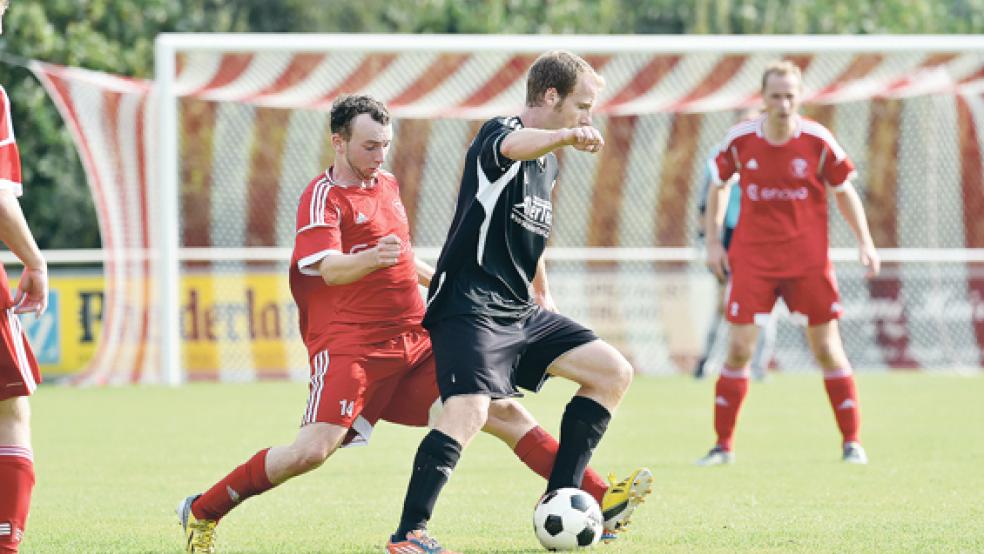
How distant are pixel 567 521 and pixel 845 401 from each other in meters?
3.49

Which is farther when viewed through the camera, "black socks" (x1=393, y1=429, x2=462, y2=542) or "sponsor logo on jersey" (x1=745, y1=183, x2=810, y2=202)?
"sponsor logo on jersey" (x1=745, y1=183, x2=810, y2=202)

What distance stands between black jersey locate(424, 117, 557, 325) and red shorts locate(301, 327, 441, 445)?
0.28 metres

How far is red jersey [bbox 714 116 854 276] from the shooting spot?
326 inches

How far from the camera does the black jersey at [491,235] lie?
5297 mm

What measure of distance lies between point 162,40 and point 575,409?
993 centimetres

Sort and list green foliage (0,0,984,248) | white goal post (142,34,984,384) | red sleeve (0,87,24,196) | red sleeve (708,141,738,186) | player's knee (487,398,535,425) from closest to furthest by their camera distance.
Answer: red sleeve (0,87,24,196), player's knee (487,398,535,425), red sleeve (708,141,738,186), white goal post (142,34,984,384), green foliage (0,0,984,248)

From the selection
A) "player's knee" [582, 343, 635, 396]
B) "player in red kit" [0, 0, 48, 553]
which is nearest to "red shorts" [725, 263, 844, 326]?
"player's knee" [582, 343, 635, 396]

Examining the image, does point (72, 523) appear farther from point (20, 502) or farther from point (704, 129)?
point (704, 129)

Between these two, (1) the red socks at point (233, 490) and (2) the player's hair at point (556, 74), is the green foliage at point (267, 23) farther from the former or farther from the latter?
(2) the player's hair at point (556, 74)

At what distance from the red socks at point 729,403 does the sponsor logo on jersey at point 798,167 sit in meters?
1.08

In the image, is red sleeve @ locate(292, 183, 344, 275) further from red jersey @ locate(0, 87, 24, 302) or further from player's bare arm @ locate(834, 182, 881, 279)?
player's bare arm @ locate(834, 182, 881, 279)

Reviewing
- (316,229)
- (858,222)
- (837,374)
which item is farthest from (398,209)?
(837,374)

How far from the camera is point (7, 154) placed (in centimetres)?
456

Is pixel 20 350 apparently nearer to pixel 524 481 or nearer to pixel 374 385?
pixel 374 385
